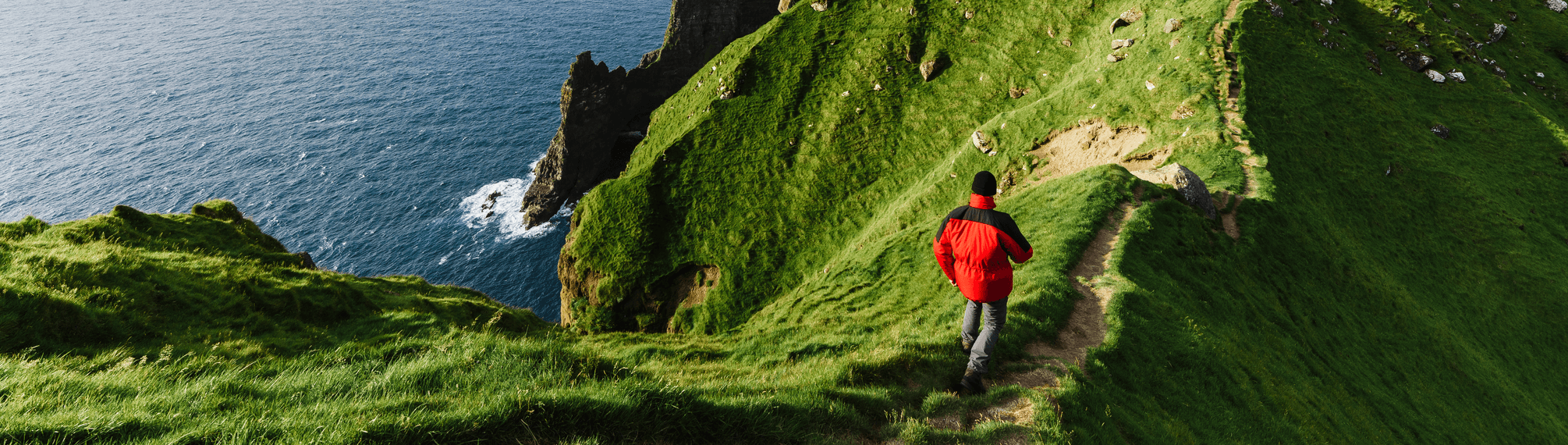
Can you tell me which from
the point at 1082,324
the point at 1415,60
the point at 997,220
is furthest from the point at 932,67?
the point at 997,220

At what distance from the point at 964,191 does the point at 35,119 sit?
258447 mm

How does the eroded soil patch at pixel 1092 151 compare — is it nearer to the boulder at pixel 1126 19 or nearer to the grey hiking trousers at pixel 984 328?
the boulder at pixel 1126 19

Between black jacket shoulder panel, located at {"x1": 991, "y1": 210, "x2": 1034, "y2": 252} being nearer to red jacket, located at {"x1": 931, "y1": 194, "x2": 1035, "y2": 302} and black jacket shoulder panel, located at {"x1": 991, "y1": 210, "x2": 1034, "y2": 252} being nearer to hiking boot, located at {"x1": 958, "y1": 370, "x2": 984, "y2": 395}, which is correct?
Result: red jacket, located at {"x1": 931, "y1": 194, "x2": 1035, "y2": 302}

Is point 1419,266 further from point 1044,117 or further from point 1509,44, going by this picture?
point 1509,44

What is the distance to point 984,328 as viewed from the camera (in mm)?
12242

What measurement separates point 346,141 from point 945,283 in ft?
495

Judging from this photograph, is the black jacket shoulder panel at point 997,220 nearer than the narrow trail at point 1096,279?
Yes

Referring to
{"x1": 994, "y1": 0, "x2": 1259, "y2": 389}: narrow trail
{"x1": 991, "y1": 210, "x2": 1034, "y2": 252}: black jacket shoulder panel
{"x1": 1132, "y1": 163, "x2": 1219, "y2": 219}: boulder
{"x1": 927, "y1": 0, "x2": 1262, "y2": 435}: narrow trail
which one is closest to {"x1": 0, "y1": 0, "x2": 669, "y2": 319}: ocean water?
{"x1": 927, "y1": 0, "x2": 1262, "y2": 435}: narrow trail

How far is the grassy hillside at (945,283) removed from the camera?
9.29 meters

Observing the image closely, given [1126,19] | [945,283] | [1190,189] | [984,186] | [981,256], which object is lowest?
[945,283]

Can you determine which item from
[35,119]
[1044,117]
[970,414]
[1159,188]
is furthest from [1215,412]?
[35,119]

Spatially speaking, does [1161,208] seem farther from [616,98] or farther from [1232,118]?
[616,98]

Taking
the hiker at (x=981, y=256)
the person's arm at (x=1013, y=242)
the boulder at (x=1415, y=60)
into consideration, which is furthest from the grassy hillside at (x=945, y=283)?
the person's arm at (x=1013, y=242)

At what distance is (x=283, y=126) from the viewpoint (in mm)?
138250
